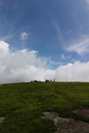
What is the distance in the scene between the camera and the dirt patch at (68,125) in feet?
38.6

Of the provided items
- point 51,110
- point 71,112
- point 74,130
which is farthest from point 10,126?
point 71,112

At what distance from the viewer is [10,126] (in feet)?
44.3

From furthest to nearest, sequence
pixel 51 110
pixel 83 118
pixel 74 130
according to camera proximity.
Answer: pixel 51 110 < pixel 83 118 < pixel 74 130

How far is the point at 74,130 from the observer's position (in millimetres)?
11773

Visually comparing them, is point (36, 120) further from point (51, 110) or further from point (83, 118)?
point (83, 118)

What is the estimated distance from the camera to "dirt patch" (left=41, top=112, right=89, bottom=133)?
11.8m

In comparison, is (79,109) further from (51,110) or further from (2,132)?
(2,132)

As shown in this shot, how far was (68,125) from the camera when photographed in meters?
12.9

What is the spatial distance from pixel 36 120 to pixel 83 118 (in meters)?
7.22

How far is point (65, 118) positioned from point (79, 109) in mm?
4887

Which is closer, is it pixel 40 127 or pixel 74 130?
pixel 74 130

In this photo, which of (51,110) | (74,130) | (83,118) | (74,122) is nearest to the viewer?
(74,130)

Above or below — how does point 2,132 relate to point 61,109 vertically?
below

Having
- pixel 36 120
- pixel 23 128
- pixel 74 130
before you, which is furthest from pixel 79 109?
pixel 23 128
